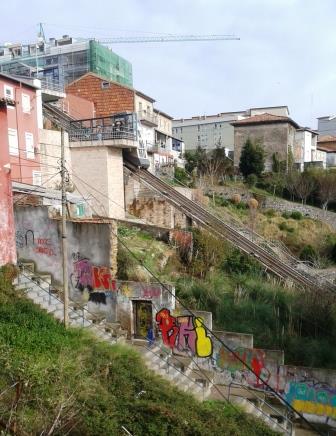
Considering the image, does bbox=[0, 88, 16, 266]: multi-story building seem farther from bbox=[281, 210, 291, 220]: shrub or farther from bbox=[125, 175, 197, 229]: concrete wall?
bbox=[281, 210, 291, 220]: shrub

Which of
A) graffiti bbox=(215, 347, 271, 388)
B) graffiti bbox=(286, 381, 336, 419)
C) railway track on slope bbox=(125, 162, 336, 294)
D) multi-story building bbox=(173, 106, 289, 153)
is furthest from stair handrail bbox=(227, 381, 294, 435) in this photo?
multi-story building bbox=(173, 106, 289, 153)

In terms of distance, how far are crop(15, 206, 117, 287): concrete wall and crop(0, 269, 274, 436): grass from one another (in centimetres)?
265

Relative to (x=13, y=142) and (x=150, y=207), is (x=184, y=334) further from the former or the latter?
(x=13, y=142)

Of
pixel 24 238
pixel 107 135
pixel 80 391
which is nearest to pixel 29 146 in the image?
pixel 107 135

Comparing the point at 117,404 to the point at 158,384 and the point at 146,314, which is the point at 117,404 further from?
the point at 146,314

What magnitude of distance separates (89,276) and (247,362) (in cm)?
695

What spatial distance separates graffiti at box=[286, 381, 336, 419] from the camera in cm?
1388

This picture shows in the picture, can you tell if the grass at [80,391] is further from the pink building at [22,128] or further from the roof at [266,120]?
the roof at [266,120]

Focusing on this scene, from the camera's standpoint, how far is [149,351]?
16312 millimetres

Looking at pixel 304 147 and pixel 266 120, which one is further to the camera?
pixel 304 147

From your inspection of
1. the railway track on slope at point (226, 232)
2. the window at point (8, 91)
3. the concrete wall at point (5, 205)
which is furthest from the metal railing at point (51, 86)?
the concrete wall at point (5, 205)

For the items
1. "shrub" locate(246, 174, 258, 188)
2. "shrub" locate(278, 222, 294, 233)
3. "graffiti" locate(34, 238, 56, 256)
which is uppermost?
"shrub" locate(246, 174, 258, 188)

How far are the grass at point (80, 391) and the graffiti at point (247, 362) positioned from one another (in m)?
2.03

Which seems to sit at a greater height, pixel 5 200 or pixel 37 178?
pixel 37 178
